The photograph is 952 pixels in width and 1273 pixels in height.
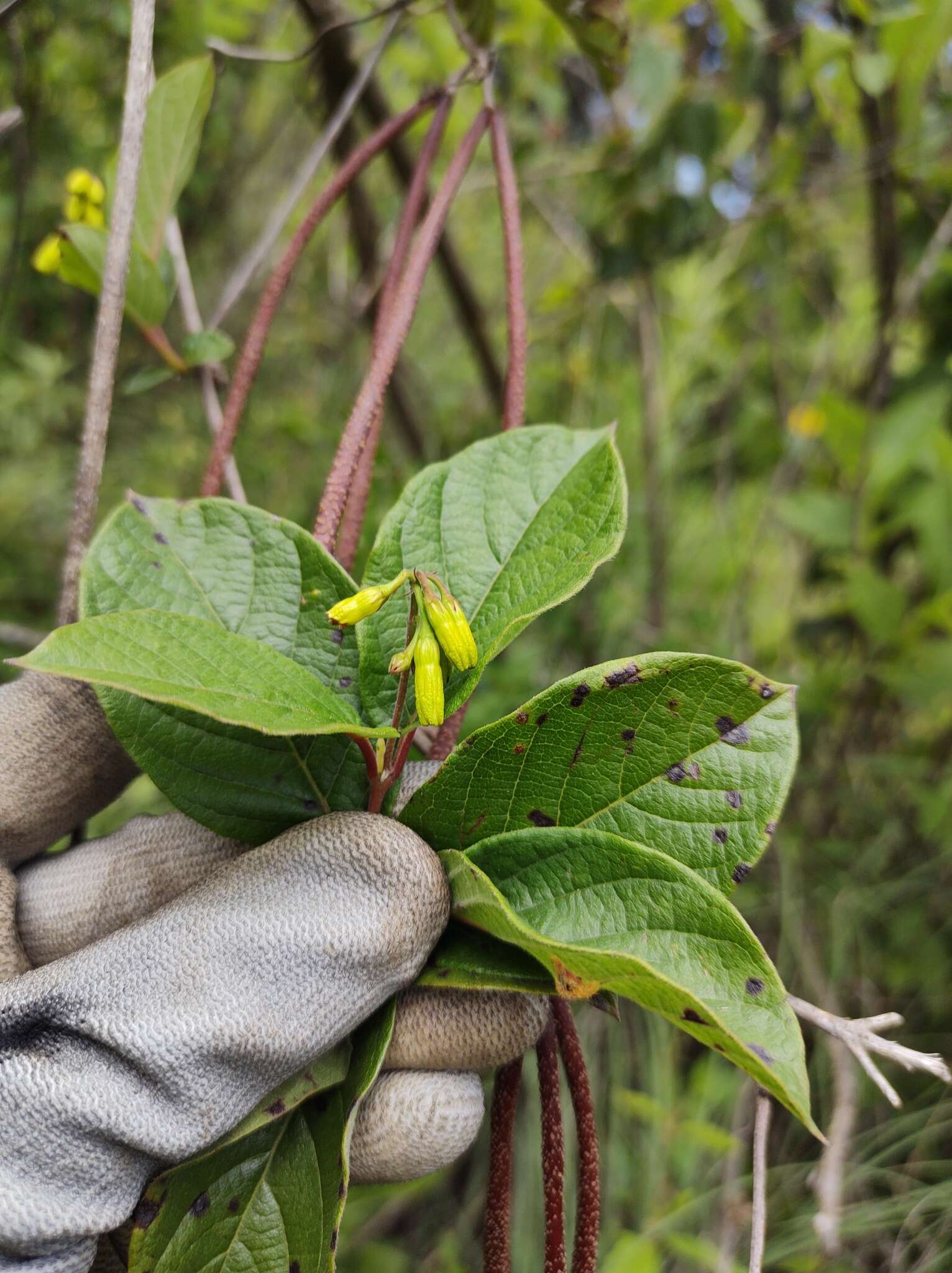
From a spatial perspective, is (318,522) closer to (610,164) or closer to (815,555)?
(610,164)

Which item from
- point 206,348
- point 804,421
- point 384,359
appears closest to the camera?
point 384,359

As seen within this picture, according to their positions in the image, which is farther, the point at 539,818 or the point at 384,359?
the point at 384,359

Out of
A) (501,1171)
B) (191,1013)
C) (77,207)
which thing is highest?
(77,207)

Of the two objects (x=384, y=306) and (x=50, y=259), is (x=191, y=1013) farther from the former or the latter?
(x=50, y=259)

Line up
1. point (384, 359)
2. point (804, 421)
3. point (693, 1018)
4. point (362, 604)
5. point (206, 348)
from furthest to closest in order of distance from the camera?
point (804, 421) → point (206, 348) → point (384, 359) → point (362, 604) → point (693, 1018)

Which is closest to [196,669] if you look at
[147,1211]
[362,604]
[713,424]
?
[362,604]

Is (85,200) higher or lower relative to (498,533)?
higher

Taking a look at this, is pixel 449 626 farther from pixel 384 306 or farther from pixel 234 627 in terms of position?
pixel 384 306
